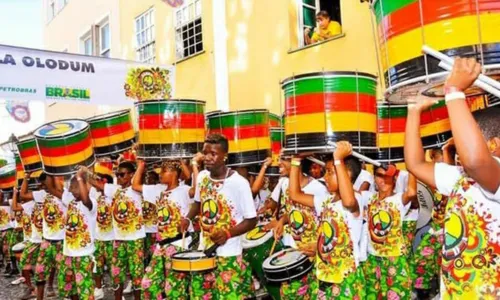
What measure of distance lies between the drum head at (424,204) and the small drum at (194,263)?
263 cm

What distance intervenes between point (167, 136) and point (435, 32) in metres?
3.65

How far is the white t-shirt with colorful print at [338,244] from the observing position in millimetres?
3924

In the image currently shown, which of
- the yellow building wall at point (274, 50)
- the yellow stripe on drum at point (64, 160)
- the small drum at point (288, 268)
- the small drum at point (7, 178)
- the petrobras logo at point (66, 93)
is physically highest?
the yellow building wall at point (274, 50)

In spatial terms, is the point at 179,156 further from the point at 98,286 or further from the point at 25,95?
the point at 25,95

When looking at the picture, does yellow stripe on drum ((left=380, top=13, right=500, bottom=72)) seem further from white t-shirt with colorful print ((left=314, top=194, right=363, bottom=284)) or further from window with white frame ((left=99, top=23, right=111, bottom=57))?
window with white frame ((left=99, top=23, right=111, bottom=57))

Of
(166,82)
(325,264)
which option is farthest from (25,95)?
(325,264)

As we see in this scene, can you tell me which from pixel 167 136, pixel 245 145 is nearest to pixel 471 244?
pixel 245 145

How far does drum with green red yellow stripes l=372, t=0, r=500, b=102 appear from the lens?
2.08m

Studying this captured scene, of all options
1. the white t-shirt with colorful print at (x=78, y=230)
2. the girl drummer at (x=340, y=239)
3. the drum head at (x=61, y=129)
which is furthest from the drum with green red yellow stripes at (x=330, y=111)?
the white t-shirt with colorful print at (x=78, y=230)

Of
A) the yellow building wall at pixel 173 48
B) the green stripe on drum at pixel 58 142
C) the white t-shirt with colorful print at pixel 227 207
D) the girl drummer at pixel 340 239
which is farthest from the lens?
the yellow building wall at pixel 173 48

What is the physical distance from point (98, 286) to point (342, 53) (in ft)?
15.9

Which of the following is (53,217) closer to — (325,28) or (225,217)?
(225,217)

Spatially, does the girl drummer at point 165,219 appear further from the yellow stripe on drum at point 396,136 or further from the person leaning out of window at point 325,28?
the person leaning out of window at point 325,28

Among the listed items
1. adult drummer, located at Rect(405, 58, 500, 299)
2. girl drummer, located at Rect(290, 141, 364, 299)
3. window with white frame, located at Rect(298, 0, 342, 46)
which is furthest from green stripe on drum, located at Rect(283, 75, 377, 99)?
window with white frame, located at Rect(298, 0, 342, 46)
